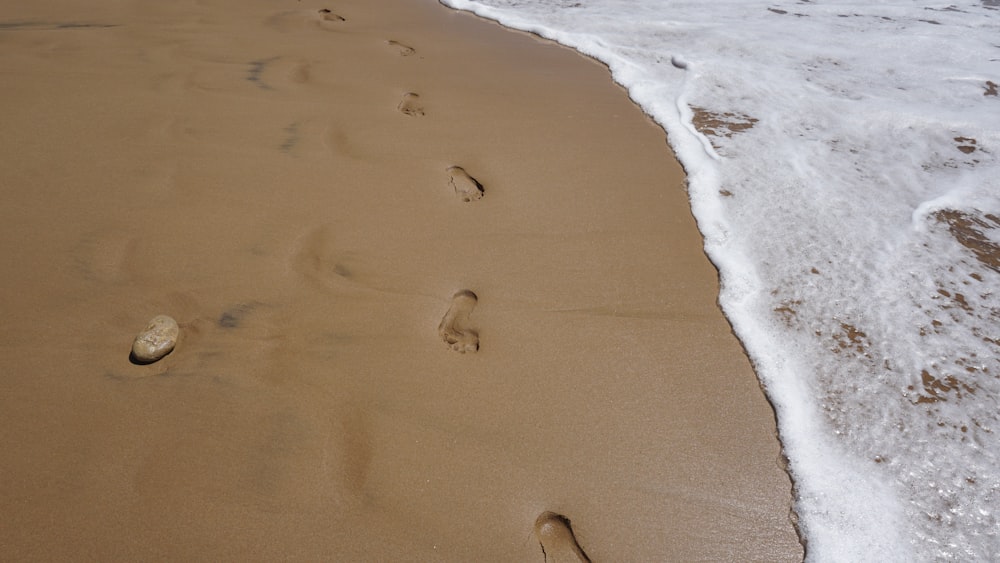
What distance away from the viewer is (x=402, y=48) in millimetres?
4086

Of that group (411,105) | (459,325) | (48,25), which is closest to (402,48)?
(411,105)

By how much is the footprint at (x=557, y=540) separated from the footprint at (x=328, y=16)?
4.29m

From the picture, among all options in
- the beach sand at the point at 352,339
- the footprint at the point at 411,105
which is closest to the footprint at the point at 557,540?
the beach sand at the point at 352,339

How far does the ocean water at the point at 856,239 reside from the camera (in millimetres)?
1724

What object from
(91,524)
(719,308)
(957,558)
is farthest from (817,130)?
(91,524)

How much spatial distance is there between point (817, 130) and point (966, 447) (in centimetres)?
236

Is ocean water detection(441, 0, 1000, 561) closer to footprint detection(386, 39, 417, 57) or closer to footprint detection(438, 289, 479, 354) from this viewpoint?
footprint detection(438, 289, 479, 354)

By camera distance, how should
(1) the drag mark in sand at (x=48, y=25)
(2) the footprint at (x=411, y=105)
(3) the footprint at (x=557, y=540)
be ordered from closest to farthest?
(3) the footprint at (x=557, y=540)
(2) the footprint at (x=411, y=105)
(1) the drag mark in sand at (x=48, y=25)

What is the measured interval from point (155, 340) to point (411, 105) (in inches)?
81.9

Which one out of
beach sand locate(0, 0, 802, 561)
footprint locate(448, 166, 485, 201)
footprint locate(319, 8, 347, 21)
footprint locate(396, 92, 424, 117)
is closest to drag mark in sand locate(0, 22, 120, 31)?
beach sand locate(0, 0, 802, 561)

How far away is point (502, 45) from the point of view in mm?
4438

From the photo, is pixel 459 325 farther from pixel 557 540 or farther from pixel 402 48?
pixel 402 48

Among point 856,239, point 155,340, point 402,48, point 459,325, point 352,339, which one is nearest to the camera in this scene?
point 155,340

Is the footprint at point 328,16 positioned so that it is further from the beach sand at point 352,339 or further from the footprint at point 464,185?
the footprint at point 464,185
